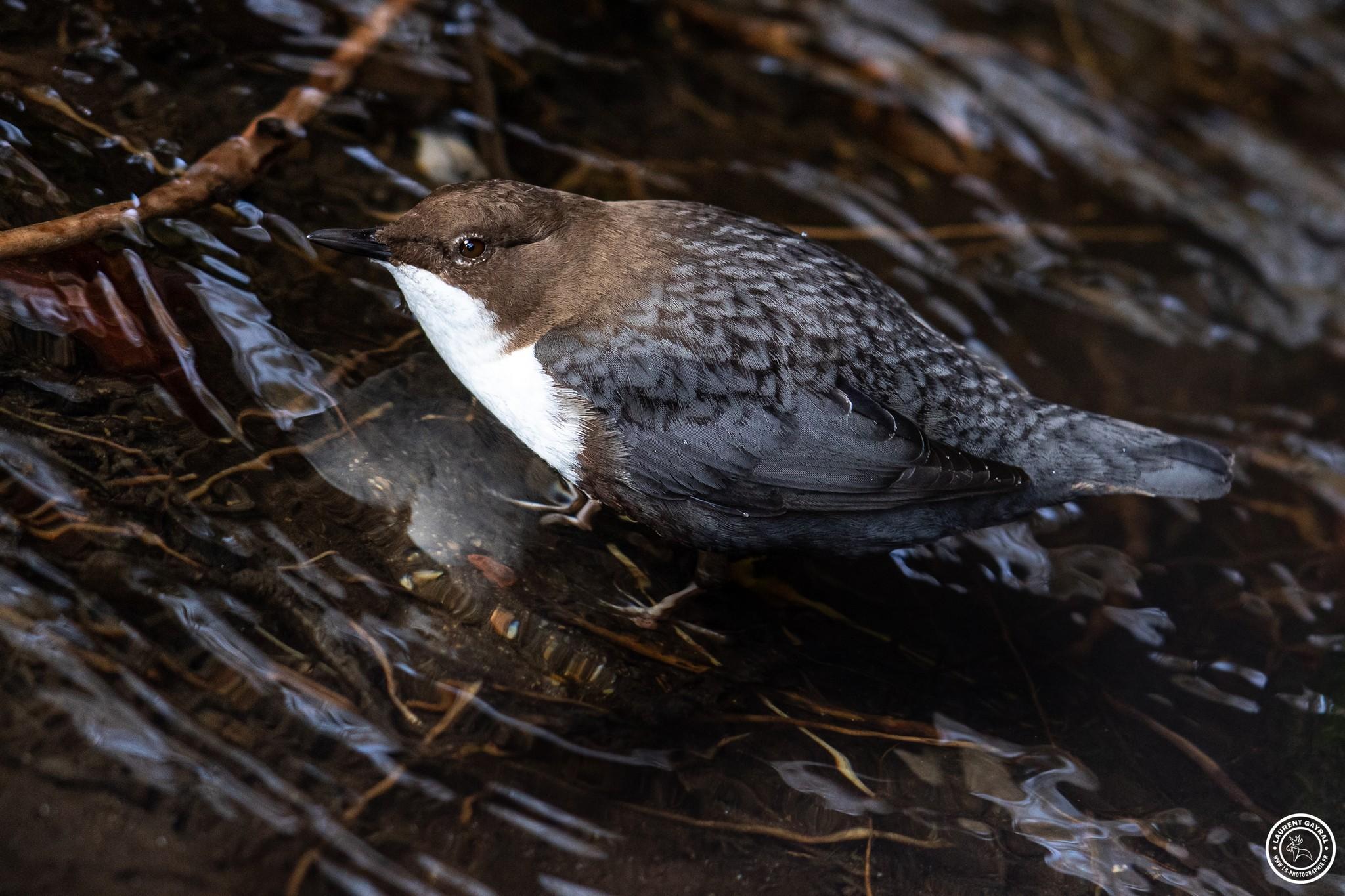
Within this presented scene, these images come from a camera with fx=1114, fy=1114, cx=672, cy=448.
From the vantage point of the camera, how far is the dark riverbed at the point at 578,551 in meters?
2.38

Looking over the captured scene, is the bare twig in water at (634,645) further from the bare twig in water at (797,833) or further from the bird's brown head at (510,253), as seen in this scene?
the bird's brown head at (510,253)

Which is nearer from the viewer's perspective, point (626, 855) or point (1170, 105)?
point (626, 855)

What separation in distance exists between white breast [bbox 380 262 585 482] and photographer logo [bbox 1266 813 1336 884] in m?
2.12

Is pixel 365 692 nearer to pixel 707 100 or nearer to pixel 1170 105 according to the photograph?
pixel 707 100

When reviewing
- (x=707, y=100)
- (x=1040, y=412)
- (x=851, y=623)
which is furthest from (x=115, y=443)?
(x=707, y=100)

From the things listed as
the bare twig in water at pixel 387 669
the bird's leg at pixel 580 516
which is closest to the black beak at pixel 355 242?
the bird's leg at pixel 580 516

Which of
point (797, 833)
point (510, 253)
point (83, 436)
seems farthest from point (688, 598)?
point (83, 436)

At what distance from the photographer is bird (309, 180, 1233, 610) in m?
2.97

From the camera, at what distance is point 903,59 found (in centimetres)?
529

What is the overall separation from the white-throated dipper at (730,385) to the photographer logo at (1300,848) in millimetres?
921

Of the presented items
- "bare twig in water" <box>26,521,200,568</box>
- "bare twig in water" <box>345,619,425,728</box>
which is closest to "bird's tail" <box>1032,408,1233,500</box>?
"bare twig in water" <box>345,619,425,728</box>

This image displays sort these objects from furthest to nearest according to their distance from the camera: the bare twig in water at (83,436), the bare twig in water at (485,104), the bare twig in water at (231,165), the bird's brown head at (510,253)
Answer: the bare twig in water at (485,104), the bird's brown head at (510,253), the bare twig in water at (231,165), the bare twig in water at (83,436)

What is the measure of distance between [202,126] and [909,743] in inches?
114

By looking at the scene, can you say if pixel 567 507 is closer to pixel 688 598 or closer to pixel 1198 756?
pixel 688 598
